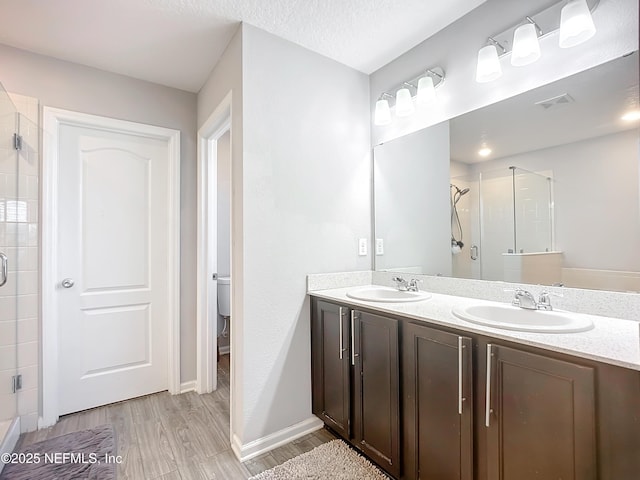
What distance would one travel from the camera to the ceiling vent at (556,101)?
1.41 metres

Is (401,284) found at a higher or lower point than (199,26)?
lower

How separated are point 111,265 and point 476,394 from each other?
2.52 meters

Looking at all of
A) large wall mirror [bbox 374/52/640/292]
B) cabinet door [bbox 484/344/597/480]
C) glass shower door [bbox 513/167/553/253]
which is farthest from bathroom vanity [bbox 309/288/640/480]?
glass shower door [bbox 513/167/553/253]

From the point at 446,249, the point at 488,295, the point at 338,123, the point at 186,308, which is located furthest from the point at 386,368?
the point at 186,308

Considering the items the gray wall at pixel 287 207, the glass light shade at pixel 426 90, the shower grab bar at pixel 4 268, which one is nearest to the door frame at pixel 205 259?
the gray wall at pixel 287 207

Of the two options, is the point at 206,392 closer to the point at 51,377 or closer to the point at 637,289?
the point at 51,377

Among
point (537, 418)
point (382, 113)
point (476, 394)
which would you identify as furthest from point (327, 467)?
point (382, 113)

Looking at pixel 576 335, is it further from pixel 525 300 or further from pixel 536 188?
pixel 536 188

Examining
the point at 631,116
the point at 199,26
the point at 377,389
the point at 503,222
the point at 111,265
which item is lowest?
the point at 377,389

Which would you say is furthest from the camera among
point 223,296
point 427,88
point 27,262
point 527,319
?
point 223,296

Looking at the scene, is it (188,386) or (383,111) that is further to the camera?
(188,386)

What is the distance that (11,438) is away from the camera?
180cm

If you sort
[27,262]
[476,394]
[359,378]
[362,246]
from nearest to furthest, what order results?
[476,394]
[359,378]
[27,262]
[362,246]

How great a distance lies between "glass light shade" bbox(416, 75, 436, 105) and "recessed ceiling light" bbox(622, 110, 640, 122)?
933 millimetres
